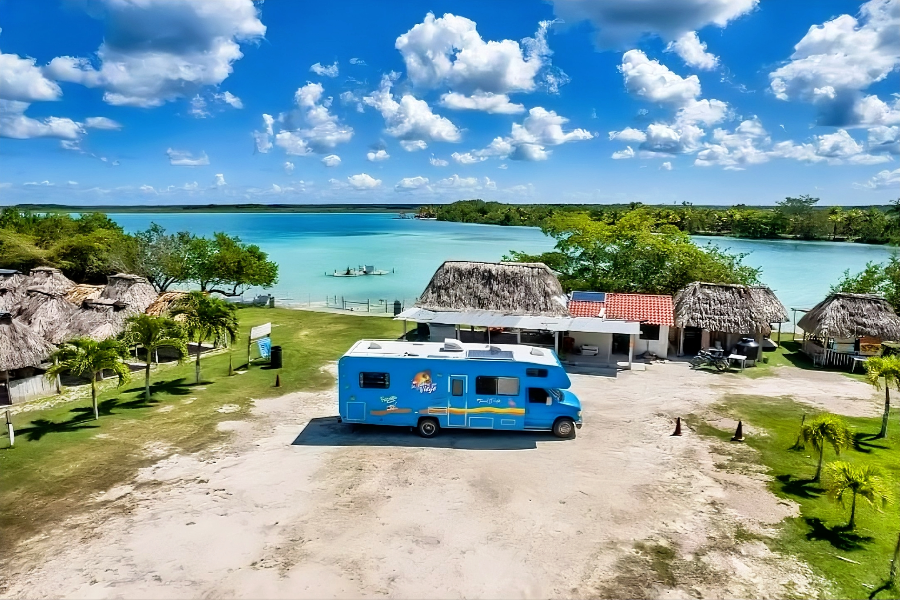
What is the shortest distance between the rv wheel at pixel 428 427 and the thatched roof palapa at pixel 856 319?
19.8 meters

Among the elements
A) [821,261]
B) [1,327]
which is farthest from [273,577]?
[821,261]

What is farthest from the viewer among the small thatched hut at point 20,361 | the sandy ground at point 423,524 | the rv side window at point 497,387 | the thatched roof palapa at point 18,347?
the thatched roof palapa at point 18,347

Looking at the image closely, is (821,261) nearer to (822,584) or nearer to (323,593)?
(822,584)

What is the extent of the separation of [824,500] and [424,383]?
983 centimetres

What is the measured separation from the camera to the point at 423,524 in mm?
11078

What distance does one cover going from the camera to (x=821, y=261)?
73.6 metres

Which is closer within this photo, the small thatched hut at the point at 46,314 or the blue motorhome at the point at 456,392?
the blue motorhome at the point at 456,392

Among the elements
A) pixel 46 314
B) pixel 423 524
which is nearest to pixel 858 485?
pixel 423 524

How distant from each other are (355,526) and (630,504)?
5.99 meters

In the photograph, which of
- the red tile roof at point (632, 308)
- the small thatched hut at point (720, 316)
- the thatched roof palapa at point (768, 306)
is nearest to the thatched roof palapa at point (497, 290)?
the red tile roof at point (632, 308)

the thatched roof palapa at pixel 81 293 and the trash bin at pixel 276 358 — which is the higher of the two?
the thatched roof palapa at pixel 81 293

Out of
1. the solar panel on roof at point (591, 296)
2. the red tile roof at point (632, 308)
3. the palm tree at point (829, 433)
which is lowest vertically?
the palm tree at point (829, 433)

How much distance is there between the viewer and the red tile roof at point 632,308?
2557 centimetres

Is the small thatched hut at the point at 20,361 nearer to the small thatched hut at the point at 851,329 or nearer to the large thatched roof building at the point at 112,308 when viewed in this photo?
the large thatched roof building at the point at 112,308
